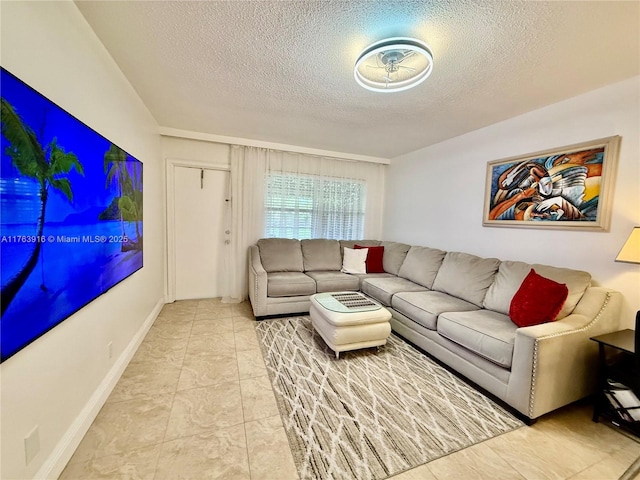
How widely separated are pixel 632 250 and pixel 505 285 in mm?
838

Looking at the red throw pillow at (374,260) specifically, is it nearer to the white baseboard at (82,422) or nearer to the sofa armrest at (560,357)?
the sofa armrest at (560,357)

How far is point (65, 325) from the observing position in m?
1.28

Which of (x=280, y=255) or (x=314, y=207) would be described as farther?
(x=314, y=207)

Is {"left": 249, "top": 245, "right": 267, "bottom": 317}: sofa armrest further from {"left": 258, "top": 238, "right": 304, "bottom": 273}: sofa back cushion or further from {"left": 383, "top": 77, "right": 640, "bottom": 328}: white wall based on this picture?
{"left": 383, "top": 77, "right": 640, "bottom": 328}: white wall

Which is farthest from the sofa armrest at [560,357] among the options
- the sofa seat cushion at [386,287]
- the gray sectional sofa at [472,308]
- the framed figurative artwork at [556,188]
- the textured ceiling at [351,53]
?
the textured ceiling at [351,53]

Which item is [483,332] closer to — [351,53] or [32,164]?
[351,53]

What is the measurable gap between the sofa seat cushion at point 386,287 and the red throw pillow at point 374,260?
17.3 inches

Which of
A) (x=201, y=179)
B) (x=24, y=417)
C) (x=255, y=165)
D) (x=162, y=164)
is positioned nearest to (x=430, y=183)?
(x=255, y=165)

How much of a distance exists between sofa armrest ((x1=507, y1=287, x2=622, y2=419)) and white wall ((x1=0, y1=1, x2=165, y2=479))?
8.37ft

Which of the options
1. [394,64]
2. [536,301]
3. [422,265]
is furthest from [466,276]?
[394,64]

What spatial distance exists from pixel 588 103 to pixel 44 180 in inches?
142

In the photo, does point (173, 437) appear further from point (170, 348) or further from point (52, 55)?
point (52, 55)

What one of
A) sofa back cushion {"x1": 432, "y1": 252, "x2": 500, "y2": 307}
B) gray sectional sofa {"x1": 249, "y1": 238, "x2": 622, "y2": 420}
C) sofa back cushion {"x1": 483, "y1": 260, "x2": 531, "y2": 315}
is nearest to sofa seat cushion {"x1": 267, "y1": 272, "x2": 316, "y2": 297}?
gray sectional sofa {"x1": 249, "y1": 238, "x2": 622, "y2": 420}

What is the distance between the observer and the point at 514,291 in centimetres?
223
